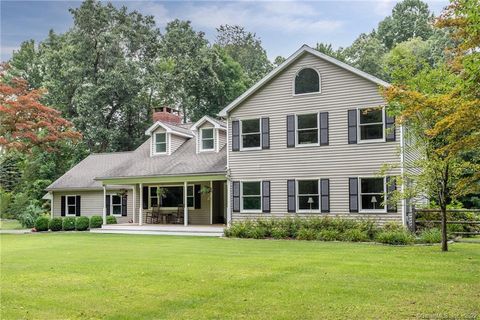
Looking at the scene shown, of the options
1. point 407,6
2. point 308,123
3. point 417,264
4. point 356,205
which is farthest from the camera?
point 407,6

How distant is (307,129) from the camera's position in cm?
2047

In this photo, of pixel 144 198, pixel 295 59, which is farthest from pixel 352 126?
pixel 144 198

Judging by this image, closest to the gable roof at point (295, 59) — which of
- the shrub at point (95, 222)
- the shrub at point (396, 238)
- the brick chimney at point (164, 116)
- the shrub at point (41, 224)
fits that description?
the shrub at point (396, 238)

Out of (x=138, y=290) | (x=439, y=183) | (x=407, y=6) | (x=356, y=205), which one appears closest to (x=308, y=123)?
(x=356, y=205)

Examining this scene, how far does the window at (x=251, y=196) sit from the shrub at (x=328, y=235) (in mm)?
3704

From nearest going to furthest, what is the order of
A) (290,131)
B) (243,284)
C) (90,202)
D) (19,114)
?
(243,284) < (290,131) < (19,114) < (90,202)

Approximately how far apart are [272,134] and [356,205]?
474cm

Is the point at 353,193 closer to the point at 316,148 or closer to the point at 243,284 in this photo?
the point at 316,148

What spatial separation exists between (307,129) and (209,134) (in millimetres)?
6444

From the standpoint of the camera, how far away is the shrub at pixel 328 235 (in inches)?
710

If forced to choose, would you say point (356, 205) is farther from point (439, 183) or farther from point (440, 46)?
point (440, 46)

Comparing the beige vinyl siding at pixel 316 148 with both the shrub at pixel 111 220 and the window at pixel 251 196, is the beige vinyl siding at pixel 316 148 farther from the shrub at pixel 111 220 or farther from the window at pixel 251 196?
the shrub at pixel 111 220

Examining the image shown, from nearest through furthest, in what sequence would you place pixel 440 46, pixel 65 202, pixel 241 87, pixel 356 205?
pixel 356 205
pixel 65 202
pixel 440 46
pixel 241 87

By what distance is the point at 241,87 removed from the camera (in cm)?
4344
